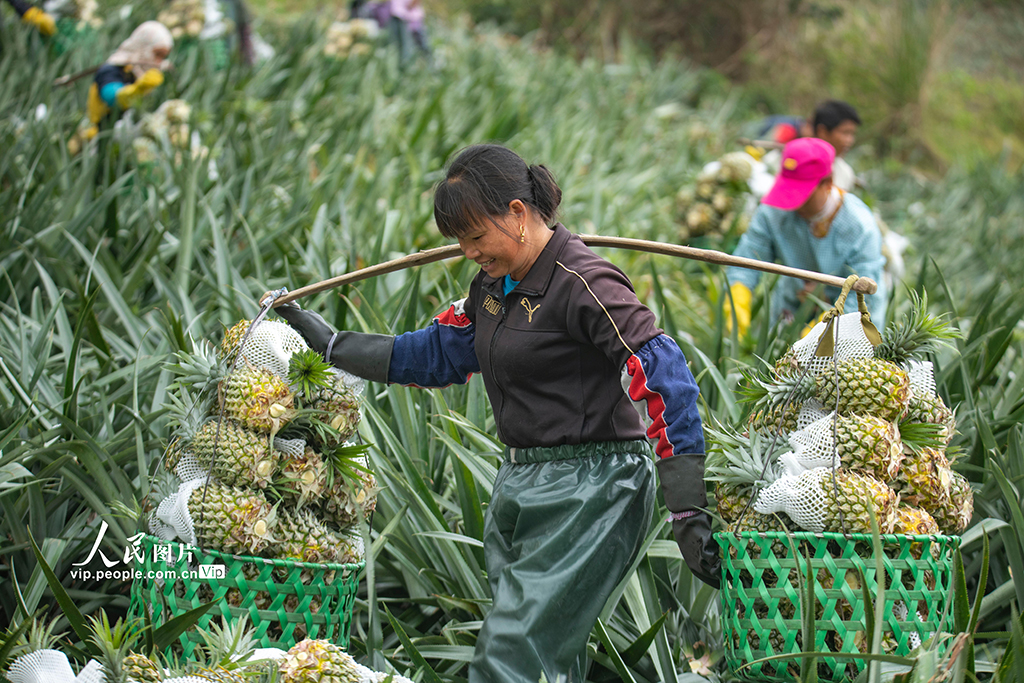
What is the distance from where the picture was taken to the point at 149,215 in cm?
394

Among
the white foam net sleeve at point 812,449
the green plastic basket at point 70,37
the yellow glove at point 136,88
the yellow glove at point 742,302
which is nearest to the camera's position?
the white foam net sleeve at point 812,449

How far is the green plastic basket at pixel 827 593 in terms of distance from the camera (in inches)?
67.2

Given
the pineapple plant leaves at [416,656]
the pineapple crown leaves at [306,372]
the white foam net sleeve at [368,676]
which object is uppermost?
the pineapple crown leaves at [306,372]

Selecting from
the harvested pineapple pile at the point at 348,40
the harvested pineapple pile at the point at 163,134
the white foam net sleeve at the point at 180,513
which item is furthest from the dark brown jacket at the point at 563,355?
the harvested pineapple pile at the point at 348,40

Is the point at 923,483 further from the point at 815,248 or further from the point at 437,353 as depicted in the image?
the point at 815,248

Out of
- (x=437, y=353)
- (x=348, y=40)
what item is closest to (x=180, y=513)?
(x=437, y=353)

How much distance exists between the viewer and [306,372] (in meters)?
2.08

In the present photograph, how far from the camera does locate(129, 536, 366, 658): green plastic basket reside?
186 centimetres

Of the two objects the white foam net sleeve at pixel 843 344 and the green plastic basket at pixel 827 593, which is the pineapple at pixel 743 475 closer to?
the green plastic basket at pixel 827 593

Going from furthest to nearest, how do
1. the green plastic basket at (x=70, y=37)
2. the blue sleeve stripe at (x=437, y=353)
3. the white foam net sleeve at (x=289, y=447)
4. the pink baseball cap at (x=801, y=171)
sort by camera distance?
1. the green plastic basket at (x=70, y=37)
2. the pink baseball cap at (x=801, y=171)
3. the blue sleeve stripe at (x=437, y=353)
4. the white foam net sleeve at (x=289, y=447)

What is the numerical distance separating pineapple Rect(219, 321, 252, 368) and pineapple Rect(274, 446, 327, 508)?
27 cm

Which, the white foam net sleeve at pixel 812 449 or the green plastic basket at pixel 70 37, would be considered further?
the green plastic basket at pixel 70 37

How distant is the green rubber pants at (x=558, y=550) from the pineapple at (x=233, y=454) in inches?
20.4

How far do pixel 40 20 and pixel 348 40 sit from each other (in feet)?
7.25
